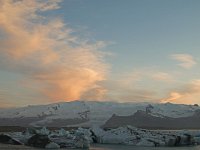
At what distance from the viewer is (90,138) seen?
57812 millimetres

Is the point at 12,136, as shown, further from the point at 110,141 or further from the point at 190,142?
the point at 190,142

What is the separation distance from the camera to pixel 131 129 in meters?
57.5

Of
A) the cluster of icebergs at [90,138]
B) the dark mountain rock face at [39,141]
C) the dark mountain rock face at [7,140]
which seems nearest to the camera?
the dark mountain rock face at [39,141]

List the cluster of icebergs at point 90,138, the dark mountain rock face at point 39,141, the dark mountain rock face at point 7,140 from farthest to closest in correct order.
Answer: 1. the dark mountain rock face at point 7,140
2. the cluster of icebergs at point 90,138
3. the dark mountain rock face at point 39,141

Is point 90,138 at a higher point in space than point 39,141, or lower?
higher

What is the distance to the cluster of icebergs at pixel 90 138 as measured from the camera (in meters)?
46.4

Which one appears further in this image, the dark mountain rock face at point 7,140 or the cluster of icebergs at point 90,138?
the dark mountain rock face at point 7,140

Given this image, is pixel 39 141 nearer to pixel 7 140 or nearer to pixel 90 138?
pixel 7 140

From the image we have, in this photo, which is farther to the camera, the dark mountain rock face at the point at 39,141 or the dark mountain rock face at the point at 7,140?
the dark mountain rock face at the point at 7,140

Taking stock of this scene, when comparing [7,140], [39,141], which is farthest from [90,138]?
[7,140]

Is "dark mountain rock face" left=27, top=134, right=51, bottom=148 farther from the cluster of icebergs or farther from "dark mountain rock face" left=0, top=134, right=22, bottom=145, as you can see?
"dark mountain rock face" left=0, top=134, right=22, bottom=145

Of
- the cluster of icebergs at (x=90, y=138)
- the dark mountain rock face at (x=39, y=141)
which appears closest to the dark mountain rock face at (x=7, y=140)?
the cluster of icebergs at (x=90, y=138)

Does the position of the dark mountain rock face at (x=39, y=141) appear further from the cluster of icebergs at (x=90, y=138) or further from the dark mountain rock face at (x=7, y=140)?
the dark mountain rock face at (x=7, y=140)

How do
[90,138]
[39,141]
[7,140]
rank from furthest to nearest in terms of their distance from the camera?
1. [90,138]
2. [7,140]
3. [39,141]
